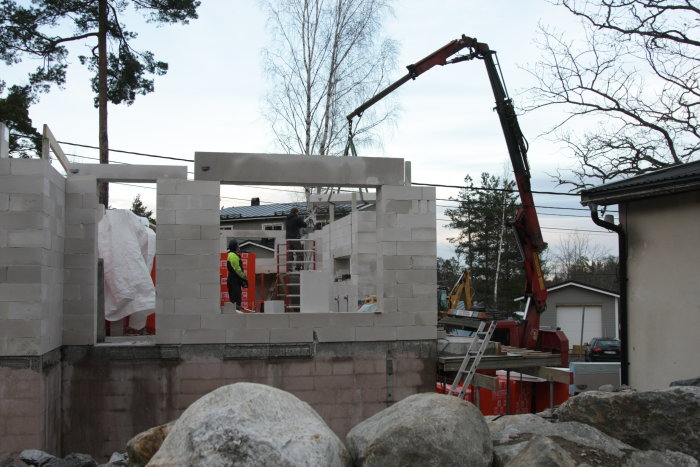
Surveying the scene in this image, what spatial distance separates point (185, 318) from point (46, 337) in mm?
2063

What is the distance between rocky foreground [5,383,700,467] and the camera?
525 cm

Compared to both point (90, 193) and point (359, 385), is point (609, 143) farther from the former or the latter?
point (90, 193)

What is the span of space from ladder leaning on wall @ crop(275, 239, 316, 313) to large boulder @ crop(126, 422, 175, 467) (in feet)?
29.5

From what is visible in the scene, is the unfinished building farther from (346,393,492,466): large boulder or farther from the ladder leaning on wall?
(346,393,492,466): large boulder

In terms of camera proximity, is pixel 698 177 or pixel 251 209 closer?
pixel 698 177

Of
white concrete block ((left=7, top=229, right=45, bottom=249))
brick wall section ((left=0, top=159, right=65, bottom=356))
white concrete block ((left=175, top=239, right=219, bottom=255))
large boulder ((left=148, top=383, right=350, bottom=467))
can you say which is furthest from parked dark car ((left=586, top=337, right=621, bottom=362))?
large boulder ((left=148, top=383, right=350, bottom=467))

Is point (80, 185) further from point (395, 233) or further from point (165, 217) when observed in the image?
point (395, 233)

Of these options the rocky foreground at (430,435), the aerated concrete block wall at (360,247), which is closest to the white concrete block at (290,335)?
the rocky foreground at (430,435)

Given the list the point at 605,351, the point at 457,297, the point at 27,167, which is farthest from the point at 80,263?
the point at 605,351

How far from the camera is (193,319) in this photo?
10984 millimetres

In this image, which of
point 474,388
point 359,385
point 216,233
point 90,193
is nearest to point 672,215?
point 474,388

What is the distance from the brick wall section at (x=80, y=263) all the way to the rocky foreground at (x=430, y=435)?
181 inches

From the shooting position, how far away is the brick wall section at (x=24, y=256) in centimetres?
923

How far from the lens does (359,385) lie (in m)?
11.5
